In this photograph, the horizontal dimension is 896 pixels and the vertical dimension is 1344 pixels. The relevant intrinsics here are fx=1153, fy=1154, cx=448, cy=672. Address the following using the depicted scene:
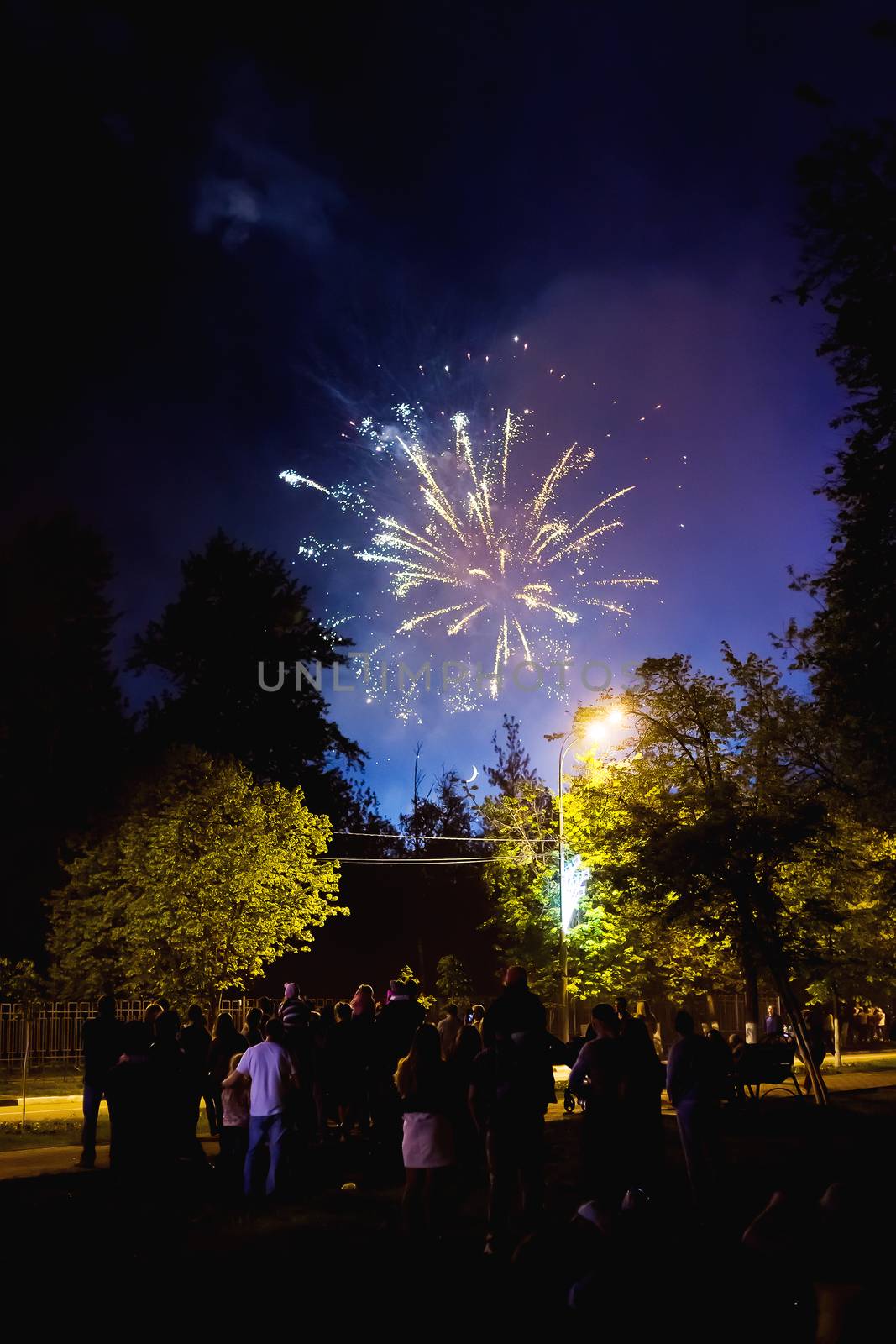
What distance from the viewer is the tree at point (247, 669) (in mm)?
45688

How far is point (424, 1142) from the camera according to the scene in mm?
8734

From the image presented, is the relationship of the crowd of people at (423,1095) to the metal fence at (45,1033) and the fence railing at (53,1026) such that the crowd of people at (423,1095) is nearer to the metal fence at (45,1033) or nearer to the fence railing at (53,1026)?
the fence railing at (53,1026)

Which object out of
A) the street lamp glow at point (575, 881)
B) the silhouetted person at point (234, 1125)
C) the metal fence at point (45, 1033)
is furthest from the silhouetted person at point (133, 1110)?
the street lamp glow at point (575, 881)

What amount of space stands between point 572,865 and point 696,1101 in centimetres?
2561

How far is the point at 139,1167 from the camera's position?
11633 mm

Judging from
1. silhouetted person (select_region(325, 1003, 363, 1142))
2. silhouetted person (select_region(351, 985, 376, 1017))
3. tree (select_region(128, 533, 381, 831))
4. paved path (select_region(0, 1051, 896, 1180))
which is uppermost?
tree (select_region(128, 533, 381, 831))

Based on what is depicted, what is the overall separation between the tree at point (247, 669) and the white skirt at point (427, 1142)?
36060 millimetres

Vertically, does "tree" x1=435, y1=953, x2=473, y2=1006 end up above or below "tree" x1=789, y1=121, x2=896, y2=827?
below

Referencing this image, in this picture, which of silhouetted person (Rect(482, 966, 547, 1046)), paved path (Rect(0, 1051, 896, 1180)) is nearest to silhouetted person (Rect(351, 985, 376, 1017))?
paved path (Rect(0, 1051, 896, 1180))

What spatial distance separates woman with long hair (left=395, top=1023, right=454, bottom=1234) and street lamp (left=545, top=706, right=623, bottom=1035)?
55.6 ft

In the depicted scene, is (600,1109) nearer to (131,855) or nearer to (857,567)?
(857,567)

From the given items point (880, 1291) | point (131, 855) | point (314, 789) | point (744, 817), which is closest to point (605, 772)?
point (744, 817)

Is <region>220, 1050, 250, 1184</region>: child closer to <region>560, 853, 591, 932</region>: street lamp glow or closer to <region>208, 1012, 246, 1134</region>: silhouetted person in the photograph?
<region>208, 1012, 246, 1134</region>: silhouetted person

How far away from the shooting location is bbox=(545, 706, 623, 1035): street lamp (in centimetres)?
2719
